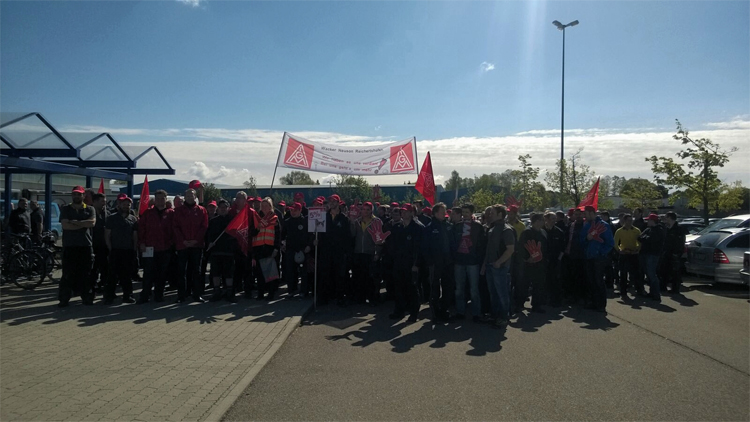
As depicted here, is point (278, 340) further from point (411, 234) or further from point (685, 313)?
point (685, 313)

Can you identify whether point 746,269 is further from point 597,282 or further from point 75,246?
point 75,246

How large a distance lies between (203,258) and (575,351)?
25.5 feet

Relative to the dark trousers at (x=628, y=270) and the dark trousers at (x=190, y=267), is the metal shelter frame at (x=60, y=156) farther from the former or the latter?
the dark trousers at (x=628, y=270)

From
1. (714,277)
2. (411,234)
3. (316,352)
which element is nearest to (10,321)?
(316,352)

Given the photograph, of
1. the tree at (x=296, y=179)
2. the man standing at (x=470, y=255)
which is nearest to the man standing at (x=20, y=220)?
the man standing at (x=470, y=255)

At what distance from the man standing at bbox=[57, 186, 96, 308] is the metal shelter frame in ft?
13.6

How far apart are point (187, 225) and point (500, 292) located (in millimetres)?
6088

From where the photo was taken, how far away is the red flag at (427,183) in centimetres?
1424

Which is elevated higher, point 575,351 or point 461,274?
point 461,274

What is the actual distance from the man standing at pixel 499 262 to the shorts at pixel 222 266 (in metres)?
5.05

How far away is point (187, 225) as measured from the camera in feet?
32.7

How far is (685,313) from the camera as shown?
32.7 feet

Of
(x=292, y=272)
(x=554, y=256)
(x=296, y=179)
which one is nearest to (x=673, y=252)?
(x=554, y=256)

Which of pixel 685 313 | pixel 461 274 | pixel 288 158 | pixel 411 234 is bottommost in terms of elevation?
pixel 685 313
